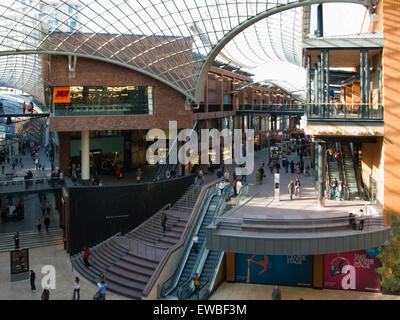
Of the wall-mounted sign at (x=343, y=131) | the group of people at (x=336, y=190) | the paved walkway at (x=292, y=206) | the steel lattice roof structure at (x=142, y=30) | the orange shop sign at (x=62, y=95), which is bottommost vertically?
the paved walkway at (x=292, y=206)

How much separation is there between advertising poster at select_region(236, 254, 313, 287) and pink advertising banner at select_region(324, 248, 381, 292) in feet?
3.83

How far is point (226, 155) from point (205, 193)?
29.2 meters

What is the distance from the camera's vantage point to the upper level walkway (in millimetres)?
23453

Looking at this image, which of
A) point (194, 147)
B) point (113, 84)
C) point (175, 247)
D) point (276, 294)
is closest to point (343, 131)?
point (276, 294)

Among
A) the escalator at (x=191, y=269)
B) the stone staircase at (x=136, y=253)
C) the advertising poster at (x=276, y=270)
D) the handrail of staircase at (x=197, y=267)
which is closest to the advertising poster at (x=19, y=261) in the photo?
the stone staircase at (x=136, y=253)

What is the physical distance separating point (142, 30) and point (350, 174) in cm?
2151

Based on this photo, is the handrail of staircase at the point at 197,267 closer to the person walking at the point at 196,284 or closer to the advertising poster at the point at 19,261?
the person walking at the point at 196,284

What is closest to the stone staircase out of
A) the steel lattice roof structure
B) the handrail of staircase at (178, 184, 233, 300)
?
the handrail of staircase at (178, 184, 233, 300)

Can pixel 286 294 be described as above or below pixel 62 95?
below

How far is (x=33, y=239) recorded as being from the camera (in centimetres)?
3894

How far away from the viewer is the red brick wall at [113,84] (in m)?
38.8

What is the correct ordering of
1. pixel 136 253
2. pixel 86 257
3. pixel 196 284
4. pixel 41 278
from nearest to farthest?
pixel 196 284 → pixel 41 278 → pixel 136 253 → pixel 86 257

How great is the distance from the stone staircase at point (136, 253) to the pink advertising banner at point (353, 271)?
10.1 metres

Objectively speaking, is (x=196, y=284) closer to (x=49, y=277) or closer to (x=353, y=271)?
(x=353, y=271)
